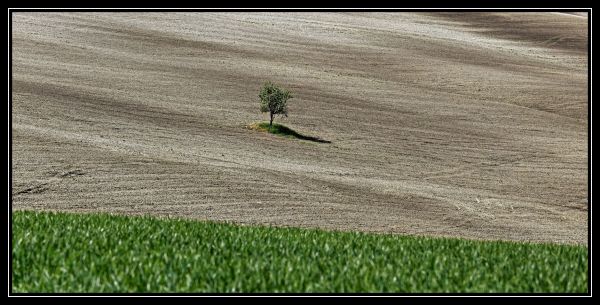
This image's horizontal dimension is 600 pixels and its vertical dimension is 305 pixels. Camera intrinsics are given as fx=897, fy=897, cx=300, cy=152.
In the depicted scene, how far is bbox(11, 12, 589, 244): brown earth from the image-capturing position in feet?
101

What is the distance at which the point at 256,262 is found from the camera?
32.6ft

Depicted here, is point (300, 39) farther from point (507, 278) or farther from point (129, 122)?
point (507, 278)

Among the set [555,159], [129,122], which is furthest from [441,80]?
[129,122]

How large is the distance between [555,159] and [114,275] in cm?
3716

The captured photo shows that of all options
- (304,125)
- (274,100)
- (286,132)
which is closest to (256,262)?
(286,132)

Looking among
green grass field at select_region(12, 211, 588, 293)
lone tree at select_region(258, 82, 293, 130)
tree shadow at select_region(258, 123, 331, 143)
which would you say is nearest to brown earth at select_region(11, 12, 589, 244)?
tree shadow at select_region(258, 123, 331, 143)

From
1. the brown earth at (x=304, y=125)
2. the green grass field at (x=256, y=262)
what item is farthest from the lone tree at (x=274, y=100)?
the green grass field at (x=256, y=262)

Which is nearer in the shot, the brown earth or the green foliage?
the brown earth

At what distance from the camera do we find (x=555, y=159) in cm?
4334

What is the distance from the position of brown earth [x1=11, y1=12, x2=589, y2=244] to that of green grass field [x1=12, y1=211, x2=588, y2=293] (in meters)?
15.6

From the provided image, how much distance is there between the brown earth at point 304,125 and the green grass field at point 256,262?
15.6 meters

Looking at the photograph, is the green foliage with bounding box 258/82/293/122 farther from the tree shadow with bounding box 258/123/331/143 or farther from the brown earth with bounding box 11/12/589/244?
the brown earth with bounding box 11/12/589/244

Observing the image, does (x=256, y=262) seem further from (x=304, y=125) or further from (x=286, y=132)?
(x=304, y=125)

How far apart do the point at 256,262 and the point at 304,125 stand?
38217 mm
